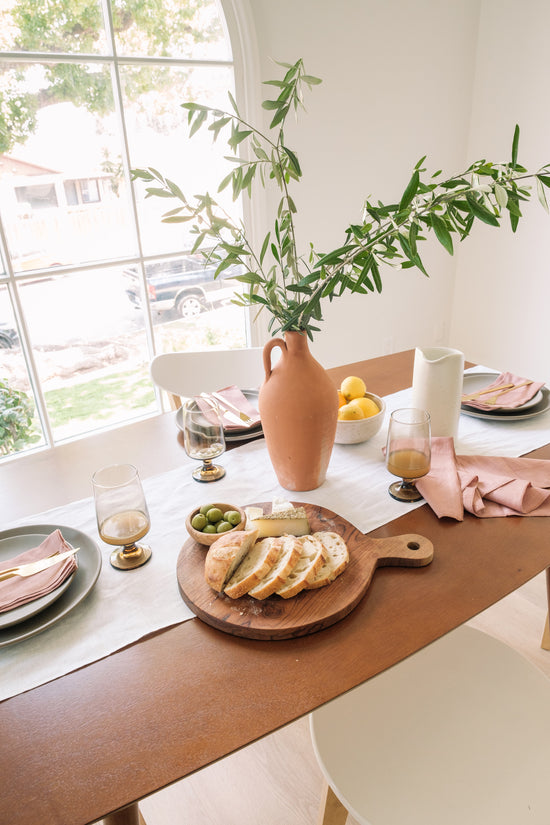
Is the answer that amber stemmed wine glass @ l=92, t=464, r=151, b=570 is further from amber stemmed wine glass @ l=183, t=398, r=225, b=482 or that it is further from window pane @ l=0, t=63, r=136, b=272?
Answer: window pane @ l=0, t=63, r=136, b=272

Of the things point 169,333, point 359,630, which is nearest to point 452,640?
point 359,630

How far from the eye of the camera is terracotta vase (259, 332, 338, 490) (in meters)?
1.03

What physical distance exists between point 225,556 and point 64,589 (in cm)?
25

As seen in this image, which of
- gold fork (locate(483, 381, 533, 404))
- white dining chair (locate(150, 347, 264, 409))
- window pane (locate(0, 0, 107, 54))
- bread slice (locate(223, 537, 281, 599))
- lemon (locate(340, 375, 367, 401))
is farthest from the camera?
window pane (locate(0, 0, 107, 54))

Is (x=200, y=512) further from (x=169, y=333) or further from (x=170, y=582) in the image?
(x=169, y=333)

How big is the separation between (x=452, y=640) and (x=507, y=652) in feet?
0.34

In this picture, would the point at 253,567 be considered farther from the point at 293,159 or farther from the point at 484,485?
the point at 293,159

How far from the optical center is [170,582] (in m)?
0.90

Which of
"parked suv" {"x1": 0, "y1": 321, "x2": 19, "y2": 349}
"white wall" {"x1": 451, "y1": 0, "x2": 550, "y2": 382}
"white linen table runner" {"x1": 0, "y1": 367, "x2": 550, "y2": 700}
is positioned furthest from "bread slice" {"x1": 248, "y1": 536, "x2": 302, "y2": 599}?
"white wall" {"x1": 451, "y1": 0, "x2": 550, "y2": 382}

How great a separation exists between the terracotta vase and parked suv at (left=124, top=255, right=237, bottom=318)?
1.63 meters

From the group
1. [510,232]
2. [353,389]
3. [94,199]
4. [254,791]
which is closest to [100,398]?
[94,199]

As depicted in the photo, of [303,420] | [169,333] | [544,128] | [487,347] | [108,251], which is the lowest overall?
[487,347]

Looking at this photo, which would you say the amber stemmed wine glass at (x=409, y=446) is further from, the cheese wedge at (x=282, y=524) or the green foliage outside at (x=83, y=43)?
the green foliage outside at (x=83, y=43)

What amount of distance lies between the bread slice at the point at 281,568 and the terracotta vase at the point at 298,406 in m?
0.21
